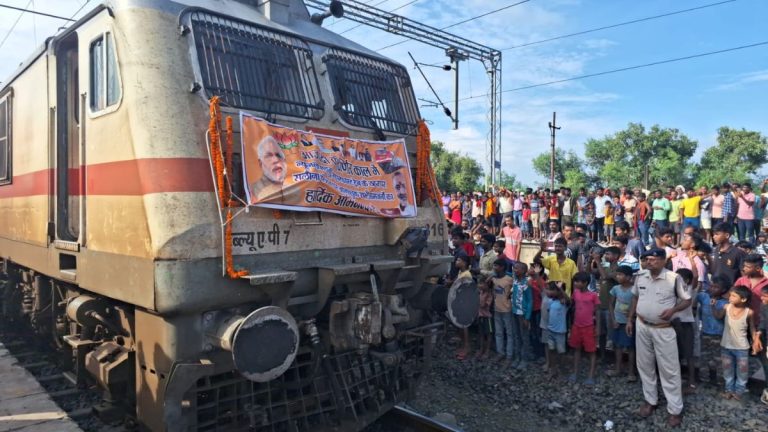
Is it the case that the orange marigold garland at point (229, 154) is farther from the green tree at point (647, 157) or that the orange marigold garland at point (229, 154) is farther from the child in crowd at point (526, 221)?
the green tree at point (647, 157)

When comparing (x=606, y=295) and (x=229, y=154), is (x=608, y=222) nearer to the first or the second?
(x=606, y=295)

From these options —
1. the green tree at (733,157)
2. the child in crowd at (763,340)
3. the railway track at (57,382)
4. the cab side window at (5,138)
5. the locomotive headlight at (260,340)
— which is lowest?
the railway track at (57,382)

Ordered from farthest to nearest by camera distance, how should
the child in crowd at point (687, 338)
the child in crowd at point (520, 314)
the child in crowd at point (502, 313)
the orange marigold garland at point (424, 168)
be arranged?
the child in crowd at point (502, 313)
the child in crowd at point (520, 314)
the child in crowd at point (687, 338)
the orange marigold garland at point (424, 168)

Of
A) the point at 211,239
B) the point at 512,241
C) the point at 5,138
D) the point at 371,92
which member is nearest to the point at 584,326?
the point at 512,241

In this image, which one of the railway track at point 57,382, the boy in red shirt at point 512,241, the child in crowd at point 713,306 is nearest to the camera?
the railway track at point 57,382

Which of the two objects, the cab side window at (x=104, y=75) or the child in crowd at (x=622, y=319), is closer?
the cab side window at (x=104, y=75)

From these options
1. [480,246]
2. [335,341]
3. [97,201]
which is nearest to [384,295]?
[335,341]

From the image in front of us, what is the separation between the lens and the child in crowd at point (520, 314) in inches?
302

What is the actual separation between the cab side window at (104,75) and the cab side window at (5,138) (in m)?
3.11

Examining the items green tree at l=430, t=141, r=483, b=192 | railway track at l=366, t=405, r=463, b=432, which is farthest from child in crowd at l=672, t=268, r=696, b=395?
green tree at l=430, t=141, r=483, b=192

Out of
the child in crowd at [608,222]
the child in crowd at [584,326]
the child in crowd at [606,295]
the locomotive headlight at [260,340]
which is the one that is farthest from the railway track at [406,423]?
the child in crowd at [608,222]

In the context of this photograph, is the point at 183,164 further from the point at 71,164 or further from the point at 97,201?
the point at 71,164

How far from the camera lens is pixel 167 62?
386cm

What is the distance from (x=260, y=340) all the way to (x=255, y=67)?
2.13 m
